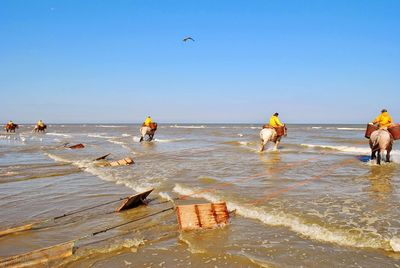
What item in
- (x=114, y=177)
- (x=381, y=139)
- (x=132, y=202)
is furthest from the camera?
(x=381, y=139)

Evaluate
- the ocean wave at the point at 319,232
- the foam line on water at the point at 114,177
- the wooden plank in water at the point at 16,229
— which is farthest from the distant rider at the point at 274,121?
the wooden plank in water at the point at 16,229

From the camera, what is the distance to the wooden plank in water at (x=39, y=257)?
445 cm

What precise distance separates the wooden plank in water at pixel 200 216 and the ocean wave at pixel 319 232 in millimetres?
779

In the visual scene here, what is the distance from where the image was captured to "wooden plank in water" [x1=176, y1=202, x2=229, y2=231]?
5855 millimetres

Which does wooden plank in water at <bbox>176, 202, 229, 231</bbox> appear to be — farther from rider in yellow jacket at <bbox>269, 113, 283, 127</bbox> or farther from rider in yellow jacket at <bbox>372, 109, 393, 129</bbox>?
rider in yellow jacket at <bbox>269, 113, 283, 127</bbox>

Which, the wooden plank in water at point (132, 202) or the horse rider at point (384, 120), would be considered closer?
the wooden plank in water at point (132, 202)

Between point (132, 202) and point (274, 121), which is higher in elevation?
point (274, 121)

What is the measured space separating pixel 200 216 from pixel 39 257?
2474mm

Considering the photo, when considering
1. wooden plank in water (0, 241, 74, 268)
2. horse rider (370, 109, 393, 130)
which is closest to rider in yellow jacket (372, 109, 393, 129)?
horse rider (370, 109, 393, 130)

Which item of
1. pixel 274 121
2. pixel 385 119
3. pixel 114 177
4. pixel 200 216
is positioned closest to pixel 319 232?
pixel 200 216

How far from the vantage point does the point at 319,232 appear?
18.5 ft

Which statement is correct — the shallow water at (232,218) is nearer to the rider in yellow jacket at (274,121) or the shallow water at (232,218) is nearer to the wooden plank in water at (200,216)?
the wooden plank in water at (200,216)

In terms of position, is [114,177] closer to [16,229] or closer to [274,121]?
[16,229]

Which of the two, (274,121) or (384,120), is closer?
(384,120)
